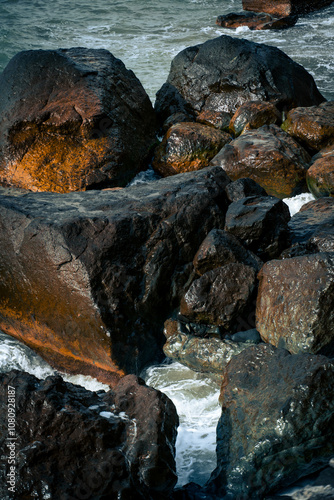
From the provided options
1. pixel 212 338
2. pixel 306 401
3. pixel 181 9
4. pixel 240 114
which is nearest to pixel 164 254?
pixel 212 338

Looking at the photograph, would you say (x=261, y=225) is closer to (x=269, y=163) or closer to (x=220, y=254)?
(x=220, y=254)

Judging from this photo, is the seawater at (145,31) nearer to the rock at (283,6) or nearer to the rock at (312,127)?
the rock at (283,6)

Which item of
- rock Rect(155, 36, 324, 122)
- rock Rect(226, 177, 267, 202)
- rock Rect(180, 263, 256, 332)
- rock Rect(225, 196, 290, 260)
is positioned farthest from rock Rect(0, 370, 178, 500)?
rock Rect(155, 36, 324, 122)

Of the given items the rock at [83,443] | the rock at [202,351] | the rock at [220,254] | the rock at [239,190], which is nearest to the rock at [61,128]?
the rock at [239,190]

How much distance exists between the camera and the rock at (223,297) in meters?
4.21

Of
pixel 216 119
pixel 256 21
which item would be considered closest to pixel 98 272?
pixel 216 119

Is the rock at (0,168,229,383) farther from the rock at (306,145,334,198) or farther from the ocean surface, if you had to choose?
the rock at (306,145,334,198)

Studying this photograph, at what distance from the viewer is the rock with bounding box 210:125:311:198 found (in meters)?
6.20

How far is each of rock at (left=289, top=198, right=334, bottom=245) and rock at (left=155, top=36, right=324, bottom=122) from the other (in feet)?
9.66

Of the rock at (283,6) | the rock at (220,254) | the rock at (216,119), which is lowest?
the rock at (220,254)

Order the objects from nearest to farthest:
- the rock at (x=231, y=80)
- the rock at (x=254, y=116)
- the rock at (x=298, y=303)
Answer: the rock at (x=298, y=303)
the rock at (x=254, y=116)
the rock at (x=231, y=80)

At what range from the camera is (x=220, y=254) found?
170 inches

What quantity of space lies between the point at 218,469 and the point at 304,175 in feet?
14.1

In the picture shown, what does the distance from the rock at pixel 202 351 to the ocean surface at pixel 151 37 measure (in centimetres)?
10
